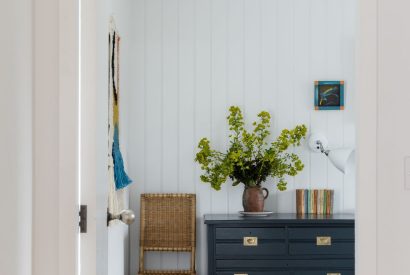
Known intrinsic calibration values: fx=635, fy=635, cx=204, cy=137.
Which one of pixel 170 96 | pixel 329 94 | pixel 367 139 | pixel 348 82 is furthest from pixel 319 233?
pixel 367 139

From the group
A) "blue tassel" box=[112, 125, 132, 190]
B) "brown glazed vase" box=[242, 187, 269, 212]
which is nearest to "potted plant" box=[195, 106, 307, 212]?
"brown glazed vase" box=[242, 187, 269, 212]

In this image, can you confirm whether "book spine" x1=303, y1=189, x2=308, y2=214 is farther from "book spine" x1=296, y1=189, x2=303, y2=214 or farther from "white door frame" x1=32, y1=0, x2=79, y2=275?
"white door frame" x1=32, y1=0, x2=79, y2=275

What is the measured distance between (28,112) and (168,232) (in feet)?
9.83

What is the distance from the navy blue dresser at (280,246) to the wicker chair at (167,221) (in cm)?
32

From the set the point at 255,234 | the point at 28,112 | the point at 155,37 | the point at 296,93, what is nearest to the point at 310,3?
→ the point at 296,93

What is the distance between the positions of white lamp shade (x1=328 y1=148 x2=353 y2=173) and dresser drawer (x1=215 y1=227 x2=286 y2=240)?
60cm

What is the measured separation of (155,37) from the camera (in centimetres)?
463

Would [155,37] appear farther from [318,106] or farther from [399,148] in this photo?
[399,148]

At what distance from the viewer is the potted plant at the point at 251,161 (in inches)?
173

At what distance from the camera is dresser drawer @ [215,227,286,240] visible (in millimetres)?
4188

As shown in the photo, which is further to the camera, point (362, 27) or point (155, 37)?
point (155, 37)

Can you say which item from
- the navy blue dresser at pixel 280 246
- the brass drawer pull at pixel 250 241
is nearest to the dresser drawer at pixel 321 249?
the navy blue dresser at pixel 280 246

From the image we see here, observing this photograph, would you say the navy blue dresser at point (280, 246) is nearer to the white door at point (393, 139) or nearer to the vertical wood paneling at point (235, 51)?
the vertical wood paneling at point (235, 51)

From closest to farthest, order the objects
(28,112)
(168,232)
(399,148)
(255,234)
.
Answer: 1. (28,112)
2. (399,148)
3. (255,234)
4. (168,232)
